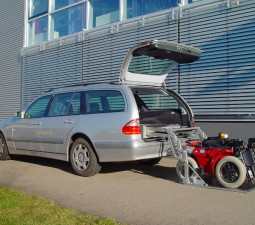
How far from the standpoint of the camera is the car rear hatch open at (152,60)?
610 centimetres

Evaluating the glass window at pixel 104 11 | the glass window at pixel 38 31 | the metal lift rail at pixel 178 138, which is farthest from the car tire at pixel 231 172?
the glass window at pixel 38 31

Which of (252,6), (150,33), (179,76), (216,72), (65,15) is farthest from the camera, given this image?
(65,15)

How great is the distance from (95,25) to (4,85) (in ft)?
18.1

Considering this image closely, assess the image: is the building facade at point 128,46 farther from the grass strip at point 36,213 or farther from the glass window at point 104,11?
the grass strip at point 36,213

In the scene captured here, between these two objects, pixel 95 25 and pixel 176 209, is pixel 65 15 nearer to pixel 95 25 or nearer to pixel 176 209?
pixel 95 25

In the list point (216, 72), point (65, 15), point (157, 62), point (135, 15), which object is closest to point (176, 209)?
point (157, 62)

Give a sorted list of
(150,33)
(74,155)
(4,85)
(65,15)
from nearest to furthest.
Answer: (74,155) → (150,33) → (65,15) → (4,85)

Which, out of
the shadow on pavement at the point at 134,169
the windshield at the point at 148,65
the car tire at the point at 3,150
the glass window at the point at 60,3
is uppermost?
the glass window at the point at 60,3

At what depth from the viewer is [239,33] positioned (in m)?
8.13

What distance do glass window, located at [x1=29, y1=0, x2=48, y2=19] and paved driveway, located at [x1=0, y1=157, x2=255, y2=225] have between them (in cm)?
828

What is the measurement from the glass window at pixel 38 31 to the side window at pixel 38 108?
6.52 m

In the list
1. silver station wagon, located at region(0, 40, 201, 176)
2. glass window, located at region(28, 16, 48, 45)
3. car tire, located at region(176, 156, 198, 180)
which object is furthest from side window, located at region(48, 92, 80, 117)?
glass window, located at region(28, 16, 48, 45)

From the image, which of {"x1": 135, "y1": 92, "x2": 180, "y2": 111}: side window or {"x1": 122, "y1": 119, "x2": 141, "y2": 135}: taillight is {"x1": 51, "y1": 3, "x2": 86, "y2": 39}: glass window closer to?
{"x1": 135, "y1": 92, "x2": 180, "y2": 111}: side window

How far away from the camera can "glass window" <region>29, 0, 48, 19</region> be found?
1400 cm
